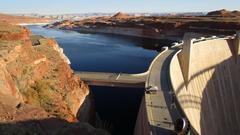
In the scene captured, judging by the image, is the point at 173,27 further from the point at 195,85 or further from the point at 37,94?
the point at 37,94

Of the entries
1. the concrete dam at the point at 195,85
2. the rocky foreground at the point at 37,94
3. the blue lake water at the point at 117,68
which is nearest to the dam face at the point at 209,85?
the concrete dam at the point at 195,85

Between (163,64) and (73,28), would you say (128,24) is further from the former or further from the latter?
(163,64)

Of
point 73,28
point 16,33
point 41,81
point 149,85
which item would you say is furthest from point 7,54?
point 73,28

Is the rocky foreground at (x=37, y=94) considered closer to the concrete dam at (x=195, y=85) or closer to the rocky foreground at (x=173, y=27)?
the concrete dam at (x=195, y=85)

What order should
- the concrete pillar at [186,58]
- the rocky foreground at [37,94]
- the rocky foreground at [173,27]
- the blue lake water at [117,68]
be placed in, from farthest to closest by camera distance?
the rocky foreground at [173,27] < the blue lake water at [117,68] < the concrete pillar at [186,58] < the rocky foreground at [37,94]

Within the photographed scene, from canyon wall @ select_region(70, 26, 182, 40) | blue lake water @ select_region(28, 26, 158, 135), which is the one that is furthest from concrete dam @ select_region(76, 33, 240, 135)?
canyon wall @ select_region(70, 26, 182, 40)

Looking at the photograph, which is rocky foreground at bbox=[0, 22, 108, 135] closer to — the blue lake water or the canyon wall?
the blue lake water
